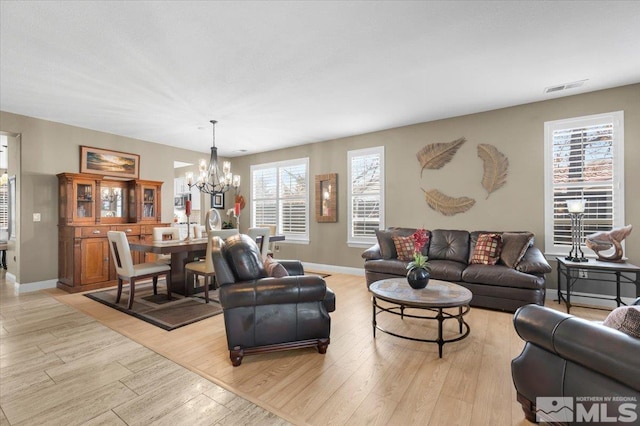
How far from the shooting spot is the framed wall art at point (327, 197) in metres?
6.07

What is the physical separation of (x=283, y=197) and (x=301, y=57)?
163 inches

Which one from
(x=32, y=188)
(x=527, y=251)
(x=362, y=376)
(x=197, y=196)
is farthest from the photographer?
(x=197, y=196)

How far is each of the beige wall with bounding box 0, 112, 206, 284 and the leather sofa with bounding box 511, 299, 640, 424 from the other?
251 inches

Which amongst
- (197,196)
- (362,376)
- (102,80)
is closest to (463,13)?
(362,376)

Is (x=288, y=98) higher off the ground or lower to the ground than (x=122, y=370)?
higher

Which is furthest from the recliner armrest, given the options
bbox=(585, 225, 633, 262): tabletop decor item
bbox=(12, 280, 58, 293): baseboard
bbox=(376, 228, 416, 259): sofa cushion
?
bbox=(12, 280, 58, 293): baseboard

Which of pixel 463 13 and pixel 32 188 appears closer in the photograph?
pixel 463 13

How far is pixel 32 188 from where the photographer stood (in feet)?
15.4

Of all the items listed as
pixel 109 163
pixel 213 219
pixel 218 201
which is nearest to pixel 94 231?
pixel 109 163

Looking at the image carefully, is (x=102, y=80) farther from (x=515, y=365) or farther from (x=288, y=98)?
(x=515, y=365)

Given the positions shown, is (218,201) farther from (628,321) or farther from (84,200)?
(628,321)

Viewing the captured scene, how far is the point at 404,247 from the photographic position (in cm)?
451

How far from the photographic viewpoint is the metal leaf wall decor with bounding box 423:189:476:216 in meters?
4.73

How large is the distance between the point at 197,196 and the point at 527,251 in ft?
25.8
